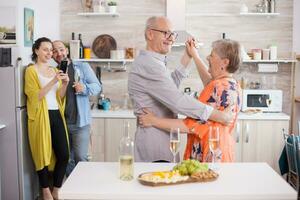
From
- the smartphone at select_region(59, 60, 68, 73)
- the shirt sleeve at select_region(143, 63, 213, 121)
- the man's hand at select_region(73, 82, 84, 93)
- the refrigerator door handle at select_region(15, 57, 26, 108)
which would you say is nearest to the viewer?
the shirt sleeve at select_region(143, 63, 213, 121)

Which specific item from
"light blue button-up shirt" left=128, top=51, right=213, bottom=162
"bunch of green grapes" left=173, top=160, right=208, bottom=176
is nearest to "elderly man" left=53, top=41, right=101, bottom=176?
"light blue button-up shirt" left=128, top=51, right=213, bottom=162

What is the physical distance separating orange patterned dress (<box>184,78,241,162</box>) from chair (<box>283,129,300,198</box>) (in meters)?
1.44

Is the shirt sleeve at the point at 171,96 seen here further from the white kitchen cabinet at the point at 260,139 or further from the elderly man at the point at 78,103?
the white kitchen cabinet at the point at 260,139

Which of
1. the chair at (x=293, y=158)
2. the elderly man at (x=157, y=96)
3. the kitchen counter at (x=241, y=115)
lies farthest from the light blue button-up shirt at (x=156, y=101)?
the kitchen counter at (x=241, y=115)

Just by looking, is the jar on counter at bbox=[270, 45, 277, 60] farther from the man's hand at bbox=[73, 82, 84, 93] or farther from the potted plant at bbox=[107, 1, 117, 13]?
the man's hand at bbox=[73, 82, 84, 93]

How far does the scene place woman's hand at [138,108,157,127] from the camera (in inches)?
92.1

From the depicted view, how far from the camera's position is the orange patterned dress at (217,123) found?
2.31 meters

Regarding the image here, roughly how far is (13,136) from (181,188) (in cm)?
223

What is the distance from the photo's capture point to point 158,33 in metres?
2.35

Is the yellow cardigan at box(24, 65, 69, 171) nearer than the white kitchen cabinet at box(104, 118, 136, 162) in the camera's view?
Yes

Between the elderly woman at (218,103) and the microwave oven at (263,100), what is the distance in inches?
97.6

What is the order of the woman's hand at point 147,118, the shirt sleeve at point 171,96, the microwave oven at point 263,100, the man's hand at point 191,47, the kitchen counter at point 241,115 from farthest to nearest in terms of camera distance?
the microwave oven at point 263,100, the kitchen counter at point 241,115, the man's hand at point 191,47, the woman's hand at point 147,118, the shirt sleeve at point 171,96

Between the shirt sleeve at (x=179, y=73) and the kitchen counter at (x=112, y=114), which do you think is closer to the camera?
the shirt sleeve at (x=179, y=73)

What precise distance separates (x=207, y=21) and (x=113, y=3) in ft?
3.83
